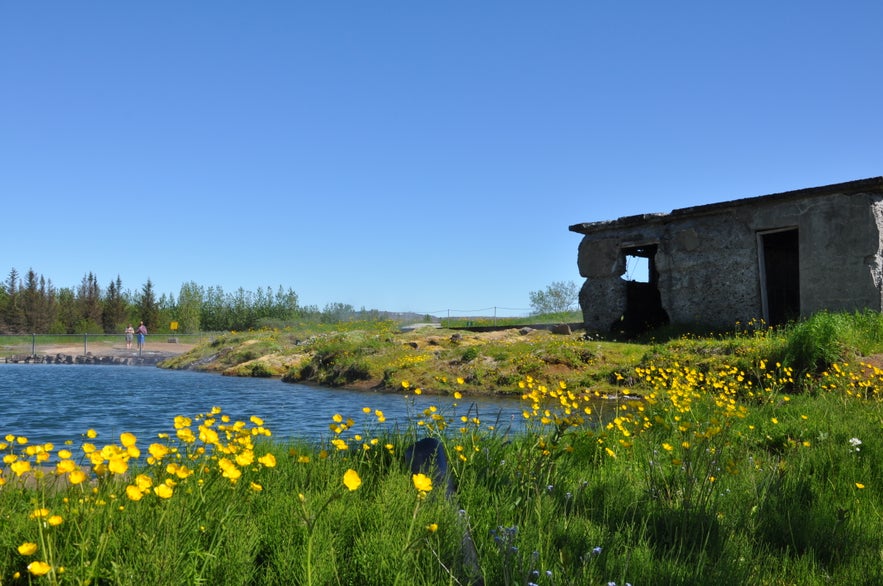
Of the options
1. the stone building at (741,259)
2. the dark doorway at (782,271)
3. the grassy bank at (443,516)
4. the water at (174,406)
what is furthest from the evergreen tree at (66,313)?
the grassy bank at (443,516)

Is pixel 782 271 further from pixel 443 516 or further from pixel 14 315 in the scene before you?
pixel 14 315

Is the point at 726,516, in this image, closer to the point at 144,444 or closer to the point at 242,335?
the point at 144,444

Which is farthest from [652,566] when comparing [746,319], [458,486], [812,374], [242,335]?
[242,335]

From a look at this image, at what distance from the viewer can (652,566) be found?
9.93 ft

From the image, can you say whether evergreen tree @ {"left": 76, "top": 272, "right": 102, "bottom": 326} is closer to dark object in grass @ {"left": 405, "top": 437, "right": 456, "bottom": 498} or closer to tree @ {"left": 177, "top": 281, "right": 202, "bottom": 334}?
tree @ {"left": 177, "top": 281, "right": 202, "bottom": 334}

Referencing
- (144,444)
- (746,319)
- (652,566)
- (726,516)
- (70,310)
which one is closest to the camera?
(652,566)

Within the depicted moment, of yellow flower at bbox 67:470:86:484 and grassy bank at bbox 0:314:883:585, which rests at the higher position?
yellow flower at bbox 67:470:86:484

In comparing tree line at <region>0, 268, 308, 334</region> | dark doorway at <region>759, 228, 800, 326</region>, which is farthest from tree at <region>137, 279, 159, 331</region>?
dark doorway at <region>759, 228, 800, 326</region>

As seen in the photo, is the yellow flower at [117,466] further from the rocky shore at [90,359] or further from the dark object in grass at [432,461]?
the rocky shore at [90,359]

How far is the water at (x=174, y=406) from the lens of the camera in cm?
909

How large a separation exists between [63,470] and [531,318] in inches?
1458

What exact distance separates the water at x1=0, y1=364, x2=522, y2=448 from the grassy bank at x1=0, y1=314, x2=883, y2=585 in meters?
2.10

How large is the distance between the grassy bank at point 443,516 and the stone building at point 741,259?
403 inches

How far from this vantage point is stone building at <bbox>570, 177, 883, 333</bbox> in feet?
46.8
